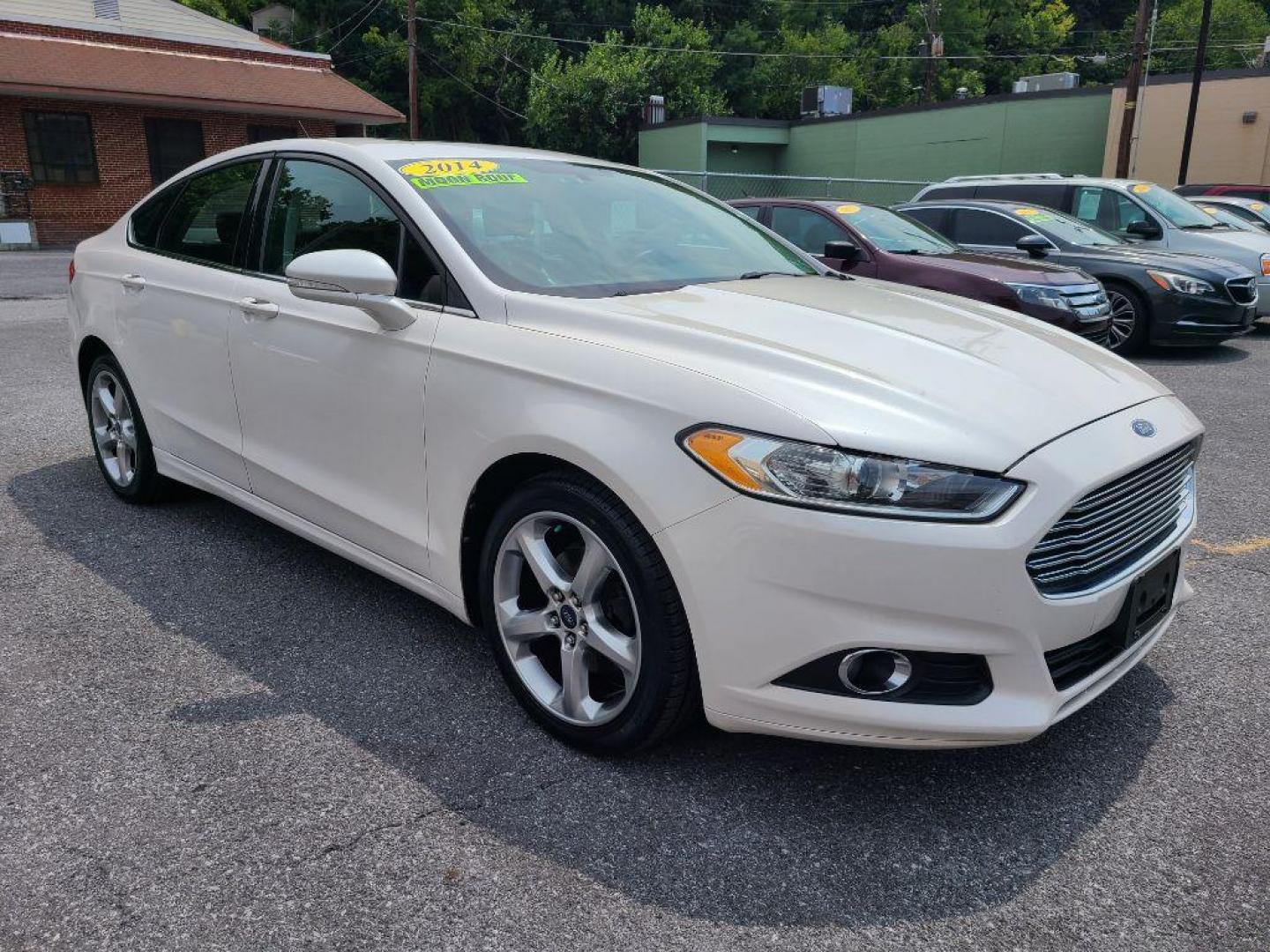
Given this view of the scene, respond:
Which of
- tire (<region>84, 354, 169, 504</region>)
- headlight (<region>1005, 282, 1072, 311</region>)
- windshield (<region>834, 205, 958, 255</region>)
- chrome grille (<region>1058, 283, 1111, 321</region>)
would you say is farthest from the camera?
windshield (<region>834, 205, 958, 255</region>)

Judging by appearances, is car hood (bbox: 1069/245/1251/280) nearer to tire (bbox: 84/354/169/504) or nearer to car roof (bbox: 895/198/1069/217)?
car roof (bbox: 895/198/1069/217)

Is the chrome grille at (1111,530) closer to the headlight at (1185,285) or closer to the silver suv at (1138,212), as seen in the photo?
the headlight at (1185,285)

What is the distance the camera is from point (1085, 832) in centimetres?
243

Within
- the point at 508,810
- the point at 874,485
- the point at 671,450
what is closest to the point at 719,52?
the point at 671,450

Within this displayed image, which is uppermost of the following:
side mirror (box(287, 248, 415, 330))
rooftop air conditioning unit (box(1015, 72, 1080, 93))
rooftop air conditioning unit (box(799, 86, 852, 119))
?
rooftop air conditioning unit (box(1015, 72, 1080, 93))

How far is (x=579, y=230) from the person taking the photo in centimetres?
332

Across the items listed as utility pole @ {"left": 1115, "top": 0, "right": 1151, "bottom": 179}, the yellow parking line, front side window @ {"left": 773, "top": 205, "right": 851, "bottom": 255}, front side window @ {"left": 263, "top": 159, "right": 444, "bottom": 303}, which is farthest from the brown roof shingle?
the yellow parking line

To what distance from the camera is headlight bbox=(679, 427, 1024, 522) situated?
2180 mm

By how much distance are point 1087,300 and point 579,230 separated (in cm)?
647

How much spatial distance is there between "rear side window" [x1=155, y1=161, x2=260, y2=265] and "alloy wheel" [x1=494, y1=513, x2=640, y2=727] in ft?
6.27

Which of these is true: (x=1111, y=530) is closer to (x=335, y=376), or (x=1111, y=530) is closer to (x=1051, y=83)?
(x=335, y=376)

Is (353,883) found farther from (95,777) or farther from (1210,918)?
(1210,918)

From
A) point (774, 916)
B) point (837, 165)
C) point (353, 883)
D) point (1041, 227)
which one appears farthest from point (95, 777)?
point (837, 165)

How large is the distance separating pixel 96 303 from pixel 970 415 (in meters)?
3.99
